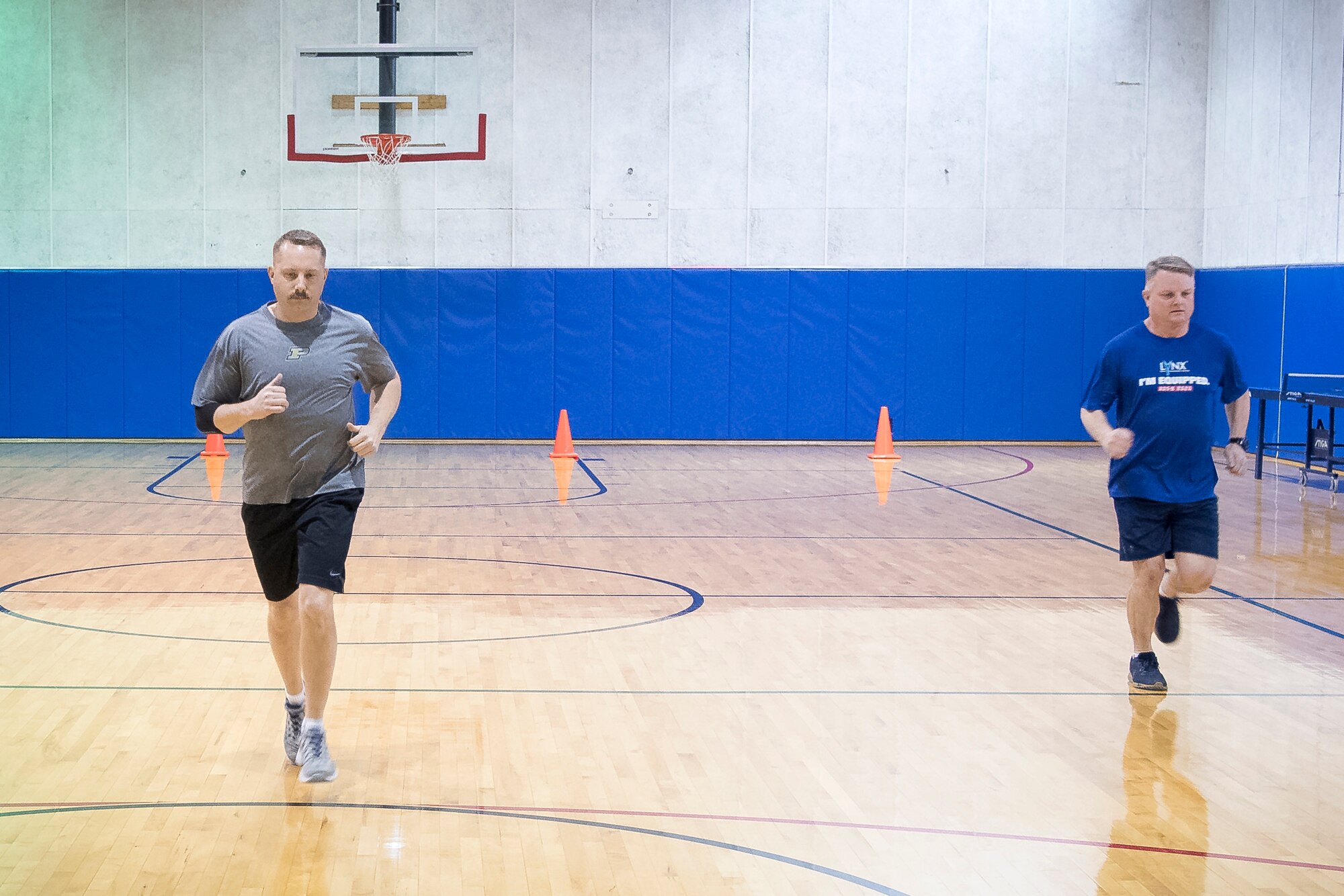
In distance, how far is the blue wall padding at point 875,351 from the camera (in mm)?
17625

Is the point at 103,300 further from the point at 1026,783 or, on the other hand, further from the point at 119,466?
the point at 1026,783

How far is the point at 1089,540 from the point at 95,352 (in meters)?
12.6

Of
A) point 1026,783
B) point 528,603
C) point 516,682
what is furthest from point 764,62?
point 1026,783

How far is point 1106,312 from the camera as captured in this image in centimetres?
1777

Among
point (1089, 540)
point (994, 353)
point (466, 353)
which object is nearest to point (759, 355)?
point (994, 353)

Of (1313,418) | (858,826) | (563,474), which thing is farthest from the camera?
(1313,418)

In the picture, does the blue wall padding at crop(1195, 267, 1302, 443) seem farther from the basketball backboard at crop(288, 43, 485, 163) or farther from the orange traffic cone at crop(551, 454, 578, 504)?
the basketball backboard at crop(288, 43, 485, 163)

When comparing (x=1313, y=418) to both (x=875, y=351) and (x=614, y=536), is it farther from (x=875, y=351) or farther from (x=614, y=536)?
(x=614, y=536)

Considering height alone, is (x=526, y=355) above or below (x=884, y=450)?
above

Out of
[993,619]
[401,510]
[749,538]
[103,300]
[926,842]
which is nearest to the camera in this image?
[926,842]

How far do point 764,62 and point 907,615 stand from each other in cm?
1191

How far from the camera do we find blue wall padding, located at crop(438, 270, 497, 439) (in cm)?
1730

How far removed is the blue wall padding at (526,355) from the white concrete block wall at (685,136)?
337 millimetres

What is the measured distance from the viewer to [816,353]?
17.7 metres
